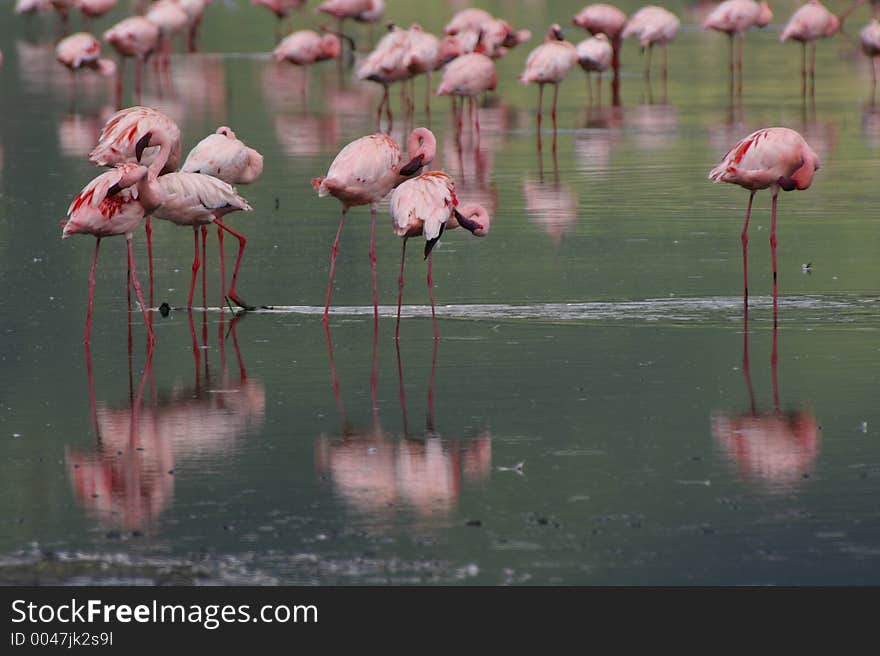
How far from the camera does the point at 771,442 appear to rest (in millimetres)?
8422

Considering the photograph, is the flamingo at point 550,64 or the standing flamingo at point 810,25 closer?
the flamingo at point 550,64

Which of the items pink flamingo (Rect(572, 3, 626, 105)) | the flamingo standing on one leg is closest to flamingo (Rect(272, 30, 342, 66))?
pink flamingo (Rect(572, 3, 626, 105))

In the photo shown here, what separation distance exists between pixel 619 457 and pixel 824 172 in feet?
34.8

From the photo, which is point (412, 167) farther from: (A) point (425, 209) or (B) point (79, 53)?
(B) point (79, 53)

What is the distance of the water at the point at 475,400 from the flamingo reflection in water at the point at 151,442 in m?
0.02

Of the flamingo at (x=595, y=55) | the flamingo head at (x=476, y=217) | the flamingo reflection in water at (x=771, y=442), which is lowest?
the flamingo reflection in water at (x=771, y=442)

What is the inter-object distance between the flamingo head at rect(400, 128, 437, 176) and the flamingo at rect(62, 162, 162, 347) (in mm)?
1503

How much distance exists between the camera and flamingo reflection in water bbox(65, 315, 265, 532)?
7.58m

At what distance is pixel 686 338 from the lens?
10742 millimetres

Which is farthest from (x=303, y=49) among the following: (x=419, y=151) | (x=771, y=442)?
→ (x=771, y=442)

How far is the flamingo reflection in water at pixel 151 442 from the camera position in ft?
24.9

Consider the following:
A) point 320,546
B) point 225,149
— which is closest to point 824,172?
point 225,149

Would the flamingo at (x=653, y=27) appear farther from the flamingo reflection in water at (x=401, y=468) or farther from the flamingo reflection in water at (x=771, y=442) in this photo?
the flamingo reflection in water at (x=401, y=468)

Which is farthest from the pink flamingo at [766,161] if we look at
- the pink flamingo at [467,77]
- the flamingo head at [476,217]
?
the pink flamingo at [467,77]
